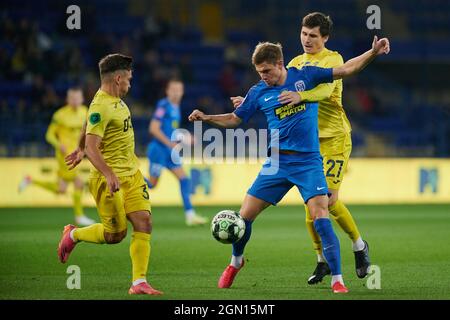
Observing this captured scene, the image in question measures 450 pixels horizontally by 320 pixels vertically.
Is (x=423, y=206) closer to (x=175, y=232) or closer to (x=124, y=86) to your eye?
(x=175, y=232)

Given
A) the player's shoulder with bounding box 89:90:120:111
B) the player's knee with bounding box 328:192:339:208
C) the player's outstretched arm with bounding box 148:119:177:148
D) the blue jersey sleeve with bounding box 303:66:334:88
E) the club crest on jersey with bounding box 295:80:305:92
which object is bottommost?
the player's knee with bounding box 328:192:339:208

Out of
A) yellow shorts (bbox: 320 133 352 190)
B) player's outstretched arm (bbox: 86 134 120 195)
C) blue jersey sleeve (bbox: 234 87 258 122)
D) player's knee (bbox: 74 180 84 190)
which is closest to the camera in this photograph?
player's outstretched arm (bbox: 86 134 120 195)

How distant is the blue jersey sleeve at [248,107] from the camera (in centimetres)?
799

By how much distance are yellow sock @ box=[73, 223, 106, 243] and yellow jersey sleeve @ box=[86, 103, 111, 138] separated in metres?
0.89

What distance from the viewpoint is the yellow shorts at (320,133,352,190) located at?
8648 mm

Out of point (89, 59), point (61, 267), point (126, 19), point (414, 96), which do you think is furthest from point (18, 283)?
point (414, 96)

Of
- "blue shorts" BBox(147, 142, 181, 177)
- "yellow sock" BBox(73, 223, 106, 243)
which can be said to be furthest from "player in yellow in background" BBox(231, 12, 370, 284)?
"blue shorts" BBox(147, 142, 181, 177)

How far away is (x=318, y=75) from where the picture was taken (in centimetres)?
→ 772

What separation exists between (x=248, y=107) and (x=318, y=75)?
665mm

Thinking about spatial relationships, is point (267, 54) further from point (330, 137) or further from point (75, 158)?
point (75, 158)

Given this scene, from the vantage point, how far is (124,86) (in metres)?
7.78

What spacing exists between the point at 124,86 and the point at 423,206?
11.9 meters

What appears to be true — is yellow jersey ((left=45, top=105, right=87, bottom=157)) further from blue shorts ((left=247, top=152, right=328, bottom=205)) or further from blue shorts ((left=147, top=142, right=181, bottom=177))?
blue shorts ((left=247, top=152, right=328, bottom=205))

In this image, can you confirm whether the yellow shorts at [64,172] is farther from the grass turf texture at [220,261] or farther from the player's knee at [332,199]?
the player's knee at [332,199]
